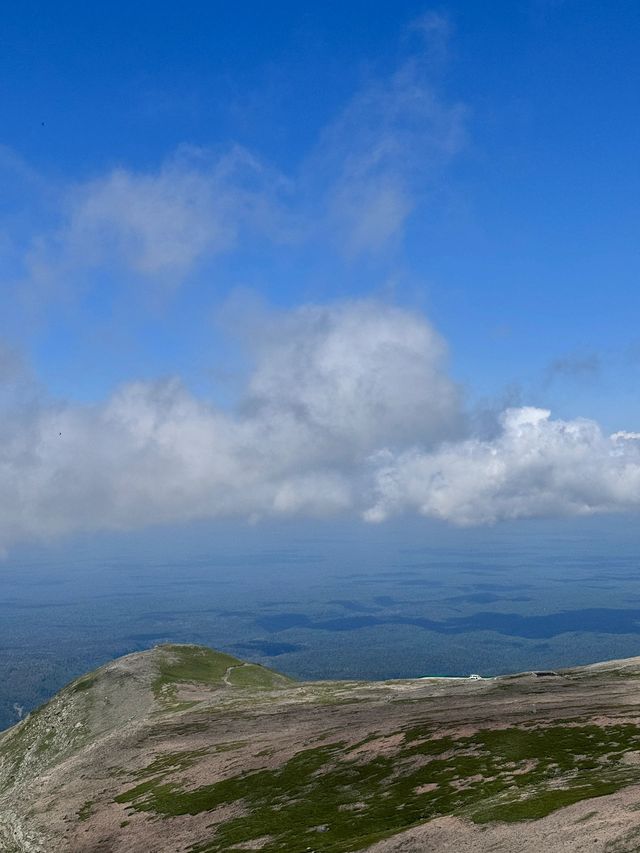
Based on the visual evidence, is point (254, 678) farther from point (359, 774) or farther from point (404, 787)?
point (404, 787)

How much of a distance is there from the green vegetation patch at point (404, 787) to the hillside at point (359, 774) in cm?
21

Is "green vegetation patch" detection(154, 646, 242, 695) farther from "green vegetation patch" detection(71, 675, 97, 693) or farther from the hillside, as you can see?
the hillside

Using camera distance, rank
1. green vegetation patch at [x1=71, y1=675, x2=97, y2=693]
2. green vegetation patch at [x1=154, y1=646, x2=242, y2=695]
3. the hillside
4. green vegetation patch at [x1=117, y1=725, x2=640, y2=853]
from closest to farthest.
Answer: the hillside < green vegetation patch at [x1=117, y1=725, x2=640, y2=853] < green vegetation patch at [x1=71, y1=675, x2=97, y2=693] < green vegetation patch at [x1=154, y1=646, x2=242, y2=695]

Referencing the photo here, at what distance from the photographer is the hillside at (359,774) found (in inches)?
1686

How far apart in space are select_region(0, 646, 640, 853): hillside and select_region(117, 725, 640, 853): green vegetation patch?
0.21m

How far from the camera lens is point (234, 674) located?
176 m

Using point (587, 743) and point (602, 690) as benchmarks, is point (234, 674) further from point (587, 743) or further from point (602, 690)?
point (587, 743)

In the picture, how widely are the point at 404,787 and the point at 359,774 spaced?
293 inches

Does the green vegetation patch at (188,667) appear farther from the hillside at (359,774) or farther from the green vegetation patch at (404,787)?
the green vegetation patch at (404,787)

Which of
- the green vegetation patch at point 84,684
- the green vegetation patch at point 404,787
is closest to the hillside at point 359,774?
the green vegetation patch at point 404,787

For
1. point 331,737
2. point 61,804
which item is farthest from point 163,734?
point 331,737

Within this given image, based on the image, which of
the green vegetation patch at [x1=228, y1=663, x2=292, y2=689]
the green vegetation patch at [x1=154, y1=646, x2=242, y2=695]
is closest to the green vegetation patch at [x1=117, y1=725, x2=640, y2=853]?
the green vegetation patch at [x1=154, y1=646, x2=242, y2=695]

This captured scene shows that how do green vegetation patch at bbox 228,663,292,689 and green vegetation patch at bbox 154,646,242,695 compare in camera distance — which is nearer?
green vegetation patch at bbox 154,646,242,695

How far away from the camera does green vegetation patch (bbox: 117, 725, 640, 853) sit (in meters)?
46.5
